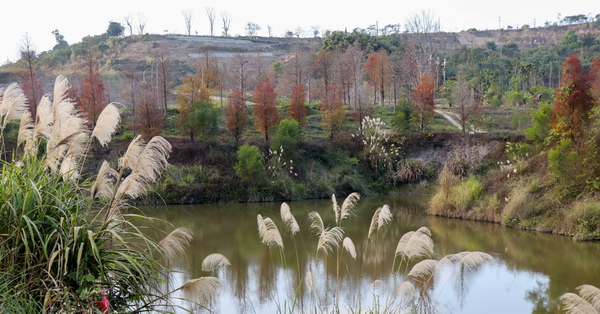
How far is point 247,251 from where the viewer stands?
13.7 m

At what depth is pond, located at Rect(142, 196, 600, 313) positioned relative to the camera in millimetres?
8969

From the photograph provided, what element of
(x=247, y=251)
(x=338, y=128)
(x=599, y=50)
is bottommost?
(x=247, y=251)

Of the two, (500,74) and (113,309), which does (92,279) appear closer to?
(113,309)

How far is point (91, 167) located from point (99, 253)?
2020cm

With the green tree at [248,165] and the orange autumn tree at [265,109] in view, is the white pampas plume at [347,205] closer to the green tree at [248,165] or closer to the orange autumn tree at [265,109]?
the green tree at [248,165]

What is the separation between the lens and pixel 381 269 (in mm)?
11320

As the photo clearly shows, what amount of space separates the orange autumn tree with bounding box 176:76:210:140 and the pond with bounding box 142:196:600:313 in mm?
6990

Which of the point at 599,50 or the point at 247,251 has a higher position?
the point at 599,50

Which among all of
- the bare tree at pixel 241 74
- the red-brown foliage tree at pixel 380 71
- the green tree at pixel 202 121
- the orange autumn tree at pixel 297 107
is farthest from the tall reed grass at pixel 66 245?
the red-brown foliage tree at pixel 380 71

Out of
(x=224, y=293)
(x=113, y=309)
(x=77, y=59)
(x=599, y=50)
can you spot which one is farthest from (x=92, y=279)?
(x=599, y=50)

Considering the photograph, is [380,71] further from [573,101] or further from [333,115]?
[573,101]

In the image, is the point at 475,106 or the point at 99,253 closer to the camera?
the point at 99,253

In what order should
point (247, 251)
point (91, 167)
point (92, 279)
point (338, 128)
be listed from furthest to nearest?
1. point (338, 128)
2. point (91, 167)
3. point (247, 251)
4. point (92, 279)

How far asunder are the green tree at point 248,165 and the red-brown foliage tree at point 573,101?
37.0ft
